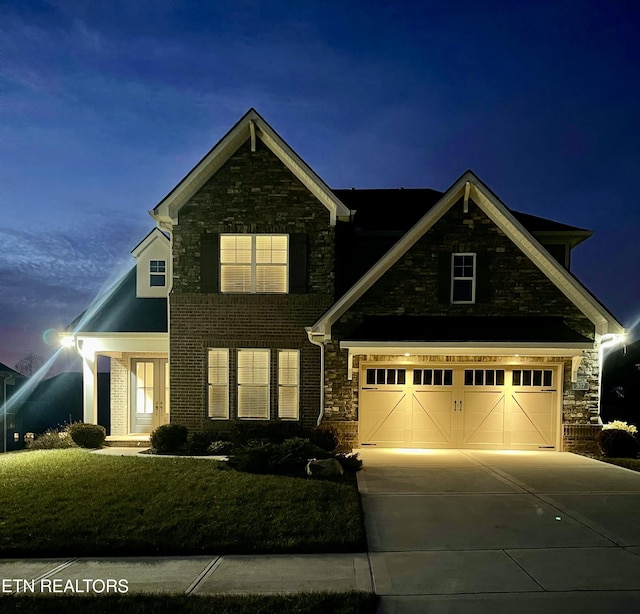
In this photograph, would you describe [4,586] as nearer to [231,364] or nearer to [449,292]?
[231,364]

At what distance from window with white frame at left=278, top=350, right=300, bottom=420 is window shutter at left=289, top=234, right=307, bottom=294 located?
1911 millimetres

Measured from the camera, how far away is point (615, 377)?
24.6m

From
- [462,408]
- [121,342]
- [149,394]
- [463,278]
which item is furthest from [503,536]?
[149,394]

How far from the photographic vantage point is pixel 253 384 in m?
14.1

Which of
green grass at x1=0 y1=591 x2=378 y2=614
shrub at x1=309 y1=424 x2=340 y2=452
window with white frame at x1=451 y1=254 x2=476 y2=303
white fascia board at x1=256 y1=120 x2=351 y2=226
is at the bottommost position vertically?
shrub at x1=309 y1=424 x2=340 y2=452

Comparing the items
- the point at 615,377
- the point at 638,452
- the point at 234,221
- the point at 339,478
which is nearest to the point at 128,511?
the point at 339,478

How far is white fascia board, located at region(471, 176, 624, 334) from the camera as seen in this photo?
42.4ft

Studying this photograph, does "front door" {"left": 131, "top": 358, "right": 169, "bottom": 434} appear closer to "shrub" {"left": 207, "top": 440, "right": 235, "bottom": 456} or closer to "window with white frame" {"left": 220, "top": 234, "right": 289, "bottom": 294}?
"shrub" {"left": 207, "top": 440, "right": 235, "bottom": 456}

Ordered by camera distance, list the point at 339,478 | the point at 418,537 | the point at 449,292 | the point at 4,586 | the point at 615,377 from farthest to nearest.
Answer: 1. the point at 615,377
2. the point at 449,292
3. the point at 339,478
4. the point at 418,537
5. the point at 4,586

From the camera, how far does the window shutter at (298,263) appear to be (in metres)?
13.8

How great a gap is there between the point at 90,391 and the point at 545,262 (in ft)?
47.0

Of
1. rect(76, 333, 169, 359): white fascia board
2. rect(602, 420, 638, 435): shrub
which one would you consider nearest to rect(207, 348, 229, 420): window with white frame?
rect(76, 333, 169, 359): white fascia board

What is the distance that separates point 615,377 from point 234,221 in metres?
21.7

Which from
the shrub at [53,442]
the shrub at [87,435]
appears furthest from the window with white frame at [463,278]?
the shrub at [53,442]
